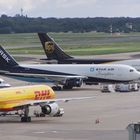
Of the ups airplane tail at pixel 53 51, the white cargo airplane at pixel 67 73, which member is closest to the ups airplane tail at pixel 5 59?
the white cargo airplane at pixel 67 73

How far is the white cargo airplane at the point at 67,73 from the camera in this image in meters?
82.8

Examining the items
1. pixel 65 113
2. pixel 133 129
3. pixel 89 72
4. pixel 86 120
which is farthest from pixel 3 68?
pixel 133 129

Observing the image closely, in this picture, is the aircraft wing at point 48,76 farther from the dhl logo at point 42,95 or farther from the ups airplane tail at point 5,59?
the dhl logo at point 42,95

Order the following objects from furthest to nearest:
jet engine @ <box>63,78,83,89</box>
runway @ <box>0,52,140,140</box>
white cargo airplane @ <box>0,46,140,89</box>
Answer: jet engine @ <box>63,78,83,89</box>, white cargo airplane @ <box>0,46,140,89</box>, runway @ <box>0,52,140,140</box>

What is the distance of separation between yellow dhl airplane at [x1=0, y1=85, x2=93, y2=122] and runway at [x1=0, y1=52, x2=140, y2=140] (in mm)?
800

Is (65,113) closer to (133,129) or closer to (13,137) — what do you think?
(13,137)

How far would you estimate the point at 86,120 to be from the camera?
5375 cm

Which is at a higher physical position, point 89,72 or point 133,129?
point 89,72

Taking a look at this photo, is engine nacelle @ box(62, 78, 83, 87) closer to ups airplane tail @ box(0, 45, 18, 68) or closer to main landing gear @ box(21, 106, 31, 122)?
ups airplane tail @ box(0, 45, 18, 68)

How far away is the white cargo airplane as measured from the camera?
82.8 meters

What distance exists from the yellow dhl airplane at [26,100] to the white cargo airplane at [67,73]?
1107 inches

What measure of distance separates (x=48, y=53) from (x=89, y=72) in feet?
67.9

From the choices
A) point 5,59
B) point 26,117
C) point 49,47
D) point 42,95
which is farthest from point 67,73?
point 26,117

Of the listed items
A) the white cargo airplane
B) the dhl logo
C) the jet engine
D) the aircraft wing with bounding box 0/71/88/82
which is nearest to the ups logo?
the white cargo airplane
